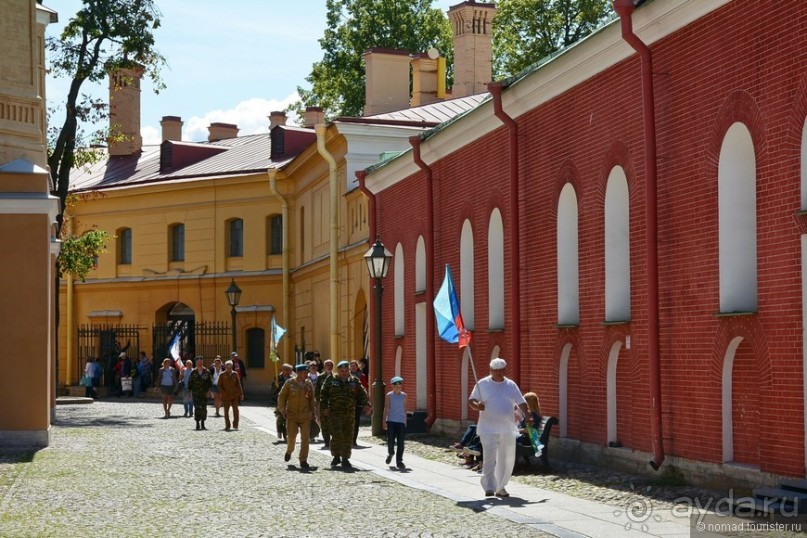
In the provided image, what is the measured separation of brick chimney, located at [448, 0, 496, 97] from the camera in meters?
48.1

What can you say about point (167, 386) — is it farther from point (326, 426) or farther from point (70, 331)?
point (70, 331)

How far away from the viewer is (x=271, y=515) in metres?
13.1

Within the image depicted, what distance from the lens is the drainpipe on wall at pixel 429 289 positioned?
26156 millimetres

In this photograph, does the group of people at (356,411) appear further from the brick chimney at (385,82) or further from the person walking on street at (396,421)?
the brick chimney at (385,82)

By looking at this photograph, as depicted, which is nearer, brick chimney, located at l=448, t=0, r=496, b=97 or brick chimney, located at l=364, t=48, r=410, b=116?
brick chimney, located at l=364, t=48, r=410, b=116

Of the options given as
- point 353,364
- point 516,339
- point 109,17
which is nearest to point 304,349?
point 109,17

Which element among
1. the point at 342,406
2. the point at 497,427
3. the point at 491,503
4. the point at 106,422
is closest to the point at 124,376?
the point at 106,422

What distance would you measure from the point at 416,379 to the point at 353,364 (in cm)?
416

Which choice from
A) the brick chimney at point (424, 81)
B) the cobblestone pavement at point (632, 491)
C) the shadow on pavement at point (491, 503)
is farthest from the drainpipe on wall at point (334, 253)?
the shadow on pavement at point (491, 503)

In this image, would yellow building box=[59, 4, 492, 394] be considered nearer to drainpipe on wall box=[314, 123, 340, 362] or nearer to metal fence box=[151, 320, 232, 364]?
metal fence box=[151, 320, 232, 364]

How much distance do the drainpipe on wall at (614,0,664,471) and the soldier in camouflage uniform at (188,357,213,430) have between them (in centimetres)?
1466

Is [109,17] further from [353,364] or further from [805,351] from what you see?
[805,351]

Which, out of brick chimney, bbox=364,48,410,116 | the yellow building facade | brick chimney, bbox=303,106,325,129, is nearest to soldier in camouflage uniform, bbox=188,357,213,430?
the yellow building facade

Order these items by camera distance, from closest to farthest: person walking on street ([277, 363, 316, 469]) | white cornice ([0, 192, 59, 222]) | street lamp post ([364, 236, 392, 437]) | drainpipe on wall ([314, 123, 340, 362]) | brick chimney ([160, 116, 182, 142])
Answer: person walking on street ([277, 363, 316, 469])
white cornice ([0, 192, 59, 222])
street lamp post ([364, 236, 392, 437])
drainpipe on wall ([314, 123, 340, 362])
brick chimney ([160, 116, 182, 142])
